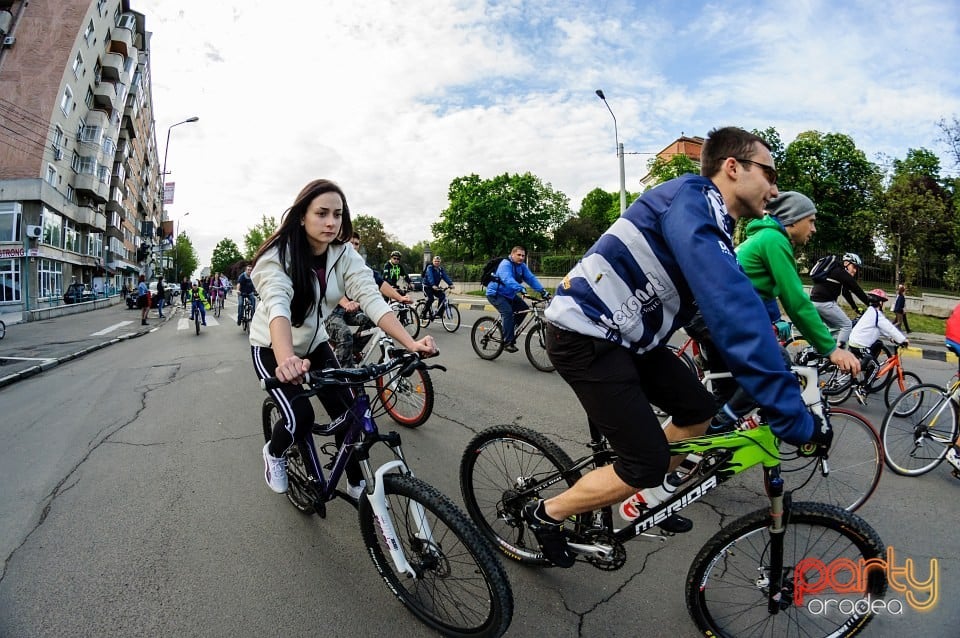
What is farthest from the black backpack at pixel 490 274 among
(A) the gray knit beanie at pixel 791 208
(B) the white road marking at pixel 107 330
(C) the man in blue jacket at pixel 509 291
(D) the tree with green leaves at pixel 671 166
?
(D) the tree with green leaves at pixel 671 166

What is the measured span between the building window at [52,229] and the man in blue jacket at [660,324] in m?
40.8

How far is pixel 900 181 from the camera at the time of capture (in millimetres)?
24969

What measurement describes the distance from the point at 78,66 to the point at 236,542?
47343mm

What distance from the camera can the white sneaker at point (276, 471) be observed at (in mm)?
2859

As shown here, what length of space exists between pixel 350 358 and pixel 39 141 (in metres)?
39.6

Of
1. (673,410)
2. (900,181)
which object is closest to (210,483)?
(673,410)

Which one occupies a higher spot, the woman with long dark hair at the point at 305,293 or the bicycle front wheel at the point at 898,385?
the woman with long dark hair at the point at 305,293

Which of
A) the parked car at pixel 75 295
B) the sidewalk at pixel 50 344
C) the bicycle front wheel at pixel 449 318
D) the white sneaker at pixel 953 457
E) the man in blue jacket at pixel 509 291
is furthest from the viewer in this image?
the parked car at pixel 75 295

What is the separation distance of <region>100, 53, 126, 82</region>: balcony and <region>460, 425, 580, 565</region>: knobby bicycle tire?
5468cm

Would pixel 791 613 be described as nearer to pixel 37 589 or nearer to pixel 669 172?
pixel 37 589

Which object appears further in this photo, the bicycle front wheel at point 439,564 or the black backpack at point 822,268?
the black backpack at point 822,268

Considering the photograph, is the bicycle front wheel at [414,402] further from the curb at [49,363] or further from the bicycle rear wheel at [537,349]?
the curb at [49,363]

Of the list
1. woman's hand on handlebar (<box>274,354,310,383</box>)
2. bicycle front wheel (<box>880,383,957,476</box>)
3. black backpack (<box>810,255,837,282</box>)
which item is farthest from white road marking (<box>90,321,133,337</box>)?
bicycle front wheel (<box>880,383,957,476</box>)

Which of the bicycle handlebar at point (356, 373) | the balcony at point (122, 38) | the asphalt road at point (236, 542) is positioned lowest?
the asphalt road at point (236, 542)
